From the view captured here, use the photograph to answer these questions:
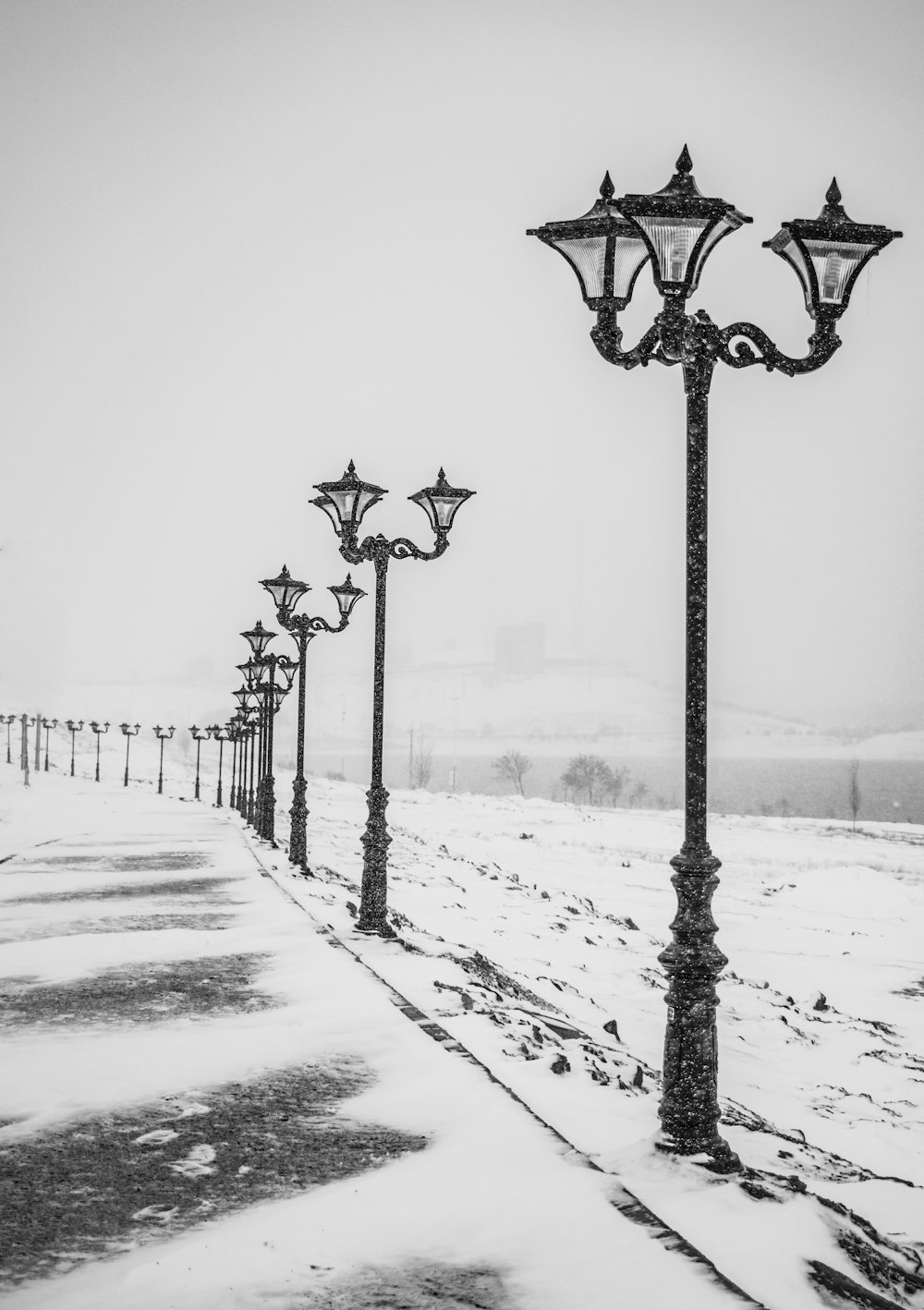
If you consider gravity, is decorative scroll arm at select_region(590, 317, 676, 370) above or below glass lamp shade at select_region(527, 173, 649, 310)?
below

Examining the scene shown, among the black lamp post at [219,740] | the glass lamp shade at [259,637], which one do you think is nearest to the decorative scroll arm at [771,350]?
the glass lamp shade at [259,637]

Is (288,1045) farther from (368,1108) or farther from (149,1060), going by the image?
(368,1108)

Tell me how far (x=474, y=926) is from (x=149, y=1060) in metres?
11.6

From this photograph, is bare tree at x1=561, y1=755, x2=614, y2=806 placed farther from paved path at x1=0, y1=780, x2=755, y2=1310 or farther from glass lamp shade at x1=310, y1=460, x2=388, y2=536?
paved path at x1=0, y1=780, x2=755, y2=1310

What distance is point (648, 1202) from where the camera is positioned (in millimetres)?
4332

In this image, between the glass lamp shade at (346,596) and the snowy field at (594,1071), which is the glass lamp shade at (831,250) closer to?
the snowy field at (594,1071)

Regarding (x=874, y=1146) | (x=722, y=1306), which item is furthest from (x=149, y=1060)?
(x=874, y=1146)

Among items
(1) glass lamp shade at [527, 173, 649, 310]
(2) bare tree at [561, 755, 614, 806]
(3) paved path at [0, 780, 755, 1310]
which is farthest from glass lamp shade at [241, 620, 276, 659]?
(2) bare tree at [561, 755, 614, 806]

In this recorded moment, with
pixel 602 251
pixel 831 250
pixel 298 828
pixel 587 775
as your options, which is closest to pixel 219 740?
pixel 298 828

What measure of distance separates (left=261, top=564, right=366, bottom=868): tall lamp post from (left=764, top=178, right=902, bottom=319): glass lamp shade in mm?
12104

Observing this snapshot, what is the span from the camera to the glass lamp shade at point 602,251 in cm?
595

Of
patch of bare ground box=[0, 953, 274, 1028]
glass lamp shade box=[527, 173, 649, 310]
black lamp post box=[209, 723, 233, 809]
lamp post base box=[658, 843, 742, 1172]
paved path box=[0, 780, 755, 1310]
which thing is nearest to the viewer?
paved path box=[0, 780, 755, 1310]

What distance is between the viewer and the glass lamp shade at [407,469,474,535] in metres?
12.4

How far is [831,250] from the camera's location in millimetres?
5777
